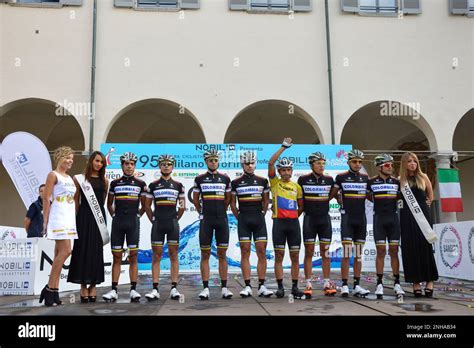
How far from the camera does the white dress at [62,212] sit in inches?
221

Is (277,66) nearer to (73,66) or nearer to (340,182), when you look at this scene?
(73,66)

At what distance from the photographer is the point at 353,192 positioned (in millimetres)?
6430

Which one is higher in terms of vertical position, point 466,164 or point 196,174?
point 466,164

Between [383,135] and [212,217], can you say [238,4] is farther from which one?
[212,217]

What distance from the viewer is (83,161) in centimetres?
1711

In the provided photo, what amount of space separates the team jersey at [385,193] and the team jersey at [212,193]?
224cm

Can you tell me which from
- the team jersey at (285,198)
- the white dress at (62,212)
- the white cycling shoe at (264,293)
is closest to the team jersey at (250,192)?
the team jersey at (285,198)

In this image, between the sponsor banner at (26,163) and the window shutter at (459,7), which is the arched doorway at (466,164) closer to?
the window shutter at (459,7)

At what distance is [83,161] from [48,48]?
5654mm

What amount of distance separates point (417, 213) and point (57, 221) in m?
5.01

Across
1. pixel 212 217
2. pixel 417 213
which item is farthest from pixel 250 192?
pixel 417 213

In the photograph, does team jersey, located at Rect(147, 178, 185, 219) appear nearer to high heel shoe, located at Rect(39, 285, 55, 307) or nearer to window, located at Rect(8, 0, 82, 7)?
high heel shoe, located at Rect(39, 285, 55, 307)

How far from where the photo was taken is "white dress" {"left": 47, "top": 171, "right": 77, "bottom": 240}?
5.61 m
